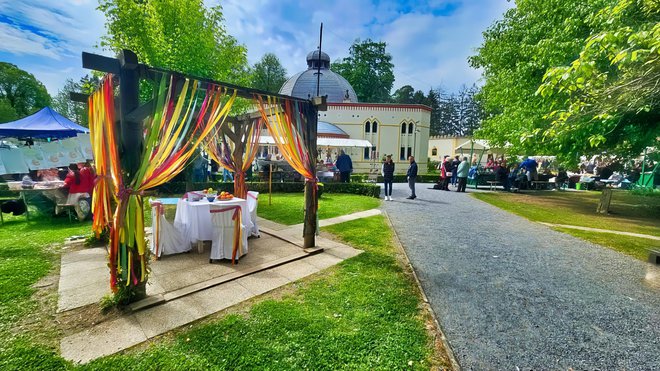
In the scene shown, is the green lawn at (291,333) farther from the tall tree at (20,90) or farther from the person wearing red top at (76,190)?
the tall tree at (20,90)

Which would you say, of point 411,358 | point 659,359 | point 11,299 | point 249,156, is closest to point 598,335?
point 659,359

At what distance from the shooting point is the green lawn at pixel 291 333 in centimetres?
239

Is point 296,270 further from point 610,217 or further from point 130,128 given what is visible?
point 610,217

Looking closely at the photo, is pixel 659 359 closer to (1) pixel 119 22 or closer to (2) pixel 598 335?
(2) pixel 598 335

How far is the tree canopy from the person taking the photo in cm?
522

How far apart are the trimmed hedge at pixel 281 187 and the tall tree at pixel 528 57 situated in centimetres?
569

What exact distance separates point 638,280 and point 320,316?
496cm

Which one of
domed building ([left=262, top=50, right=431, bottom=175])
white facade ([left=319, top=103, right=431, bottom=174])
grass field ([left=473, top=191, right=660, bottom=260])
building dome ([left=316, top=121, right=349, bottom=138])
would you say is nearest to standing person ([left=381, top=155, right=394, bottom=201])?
grass field ([left=473, top=191, right=660, bottom=260])

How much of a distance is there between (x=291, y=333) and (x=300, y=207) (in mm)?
6346

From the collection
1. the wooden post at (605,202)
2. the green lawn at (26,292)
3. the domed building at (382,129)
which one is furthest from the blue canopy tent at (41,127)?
the wooden post at (605,202)

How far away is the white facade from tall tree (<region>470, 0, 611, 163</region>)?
11.3 m

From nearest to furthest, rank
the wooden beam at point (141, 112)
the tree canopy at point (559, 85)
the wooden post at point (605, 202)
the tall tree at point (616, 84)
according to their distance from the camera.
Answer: the wooden beam at point (141, 112) → the tall tree at point (616, 84) → the tree canopy at point (559, 85) → the wooden post at point (605, 202)

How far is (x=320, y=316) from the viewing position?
3082 millimetres

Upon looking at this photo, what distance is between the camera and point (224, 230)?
4426mm
